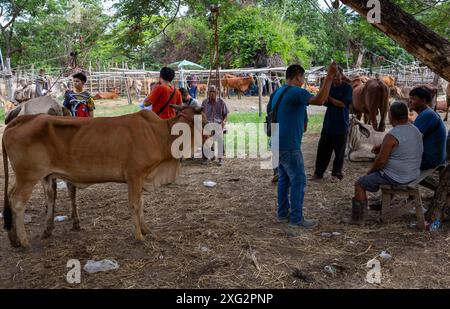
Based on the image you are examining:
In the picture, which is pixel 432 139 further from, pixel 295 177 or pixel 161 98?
pixel 161 98

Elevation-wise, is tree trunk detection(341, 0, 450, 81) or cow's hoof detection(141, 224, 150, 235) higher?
tree trunk detection(341, 0, 450, 81)

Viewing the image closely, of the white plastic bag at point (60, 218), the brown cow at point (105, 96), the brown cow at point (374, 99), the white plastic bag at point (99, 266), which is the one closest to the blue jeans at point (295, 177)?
the white plastic bag at point (99, 266)

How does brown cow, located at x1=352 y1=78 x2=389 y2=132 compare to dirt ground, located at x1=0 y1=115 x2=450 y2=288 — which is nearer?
dirt ground, located at x1=0 y1=115 x2=450 y2=288

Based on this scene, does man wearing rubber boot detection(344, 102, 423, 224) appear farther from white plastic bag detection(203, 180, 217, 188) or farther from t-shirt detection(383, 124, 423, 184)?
white plastic bag detection(203, 180, 217, 188)

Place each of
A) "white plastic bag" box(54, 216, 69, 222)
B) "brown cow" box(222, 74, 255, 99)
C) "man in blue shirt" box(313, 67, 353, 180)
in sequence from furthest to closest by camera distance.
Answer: "brown cow" box(222, 74, 255, 99) < "man in blue shirt" box(313, 67, 353, 180) < "white plastic bag" box(54, 216, 69, 222)

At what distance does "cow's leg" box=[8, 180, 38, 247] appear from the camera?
443cm

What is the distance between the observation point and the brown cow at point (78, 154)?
443 centimetres

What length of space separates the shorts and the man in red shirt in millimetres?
2965

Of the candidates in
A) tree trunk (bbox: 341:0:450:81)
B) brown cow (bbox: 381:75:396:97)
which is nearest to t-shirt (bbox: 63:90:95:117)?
tree trunk (bbox: 341:0:450:81)

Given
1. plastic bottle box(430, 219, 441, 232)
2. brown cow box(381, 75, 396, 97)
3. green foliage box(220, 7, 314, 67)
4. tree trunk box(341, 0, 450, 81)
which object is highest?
green foliage box(220, 7, 314, 67)

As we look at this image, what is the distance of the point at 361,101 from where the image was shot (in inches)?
418

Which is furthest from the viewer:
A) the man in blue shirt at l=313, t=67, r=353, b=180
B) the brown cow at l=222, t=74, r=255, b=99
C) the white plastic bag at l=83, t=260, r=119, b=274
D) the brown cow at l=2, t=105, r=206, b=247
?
the brown cow at l=222, t=74, r=255, b=99
